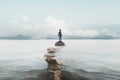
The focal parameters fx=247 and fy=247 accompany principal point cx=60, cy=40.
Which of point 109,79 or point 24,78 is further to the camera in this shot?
point 109,79

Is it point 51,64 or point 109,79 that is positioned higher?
point 51,64

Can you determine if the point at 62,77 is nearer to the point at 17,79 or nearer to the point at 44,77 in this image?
the point at 44,77

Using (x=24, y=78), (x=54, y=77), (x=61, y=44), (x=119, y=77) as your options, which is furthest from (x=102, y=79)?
(x=61, y=44)

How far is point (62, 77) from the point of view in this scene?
1515 inches

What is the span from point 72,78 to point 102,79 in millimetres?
5496

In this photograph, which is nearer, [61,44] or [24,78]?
[24,78]

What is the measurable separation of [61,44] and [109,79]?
336 ft

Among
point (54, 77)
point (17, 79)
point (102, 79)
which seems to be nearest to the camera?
point (54, 77)

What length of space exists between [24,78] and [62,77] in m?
5.88

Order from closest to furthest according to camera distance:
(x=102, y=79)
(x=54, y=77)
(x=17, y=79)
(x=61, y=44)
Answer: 1. (x=54, y=77)
2. (x=17, y=79)
3. (x=102, y=79)
4. (x=61, y=44)

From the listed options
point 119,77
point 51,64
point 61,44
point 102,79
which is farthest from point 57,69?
point 61,44

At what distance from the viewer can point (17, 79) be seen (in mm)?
38000

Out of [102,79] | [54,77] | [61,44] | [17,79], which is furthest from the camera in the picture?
[61,44]

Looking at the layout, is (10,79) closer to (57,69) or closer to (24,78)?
(24,78)
